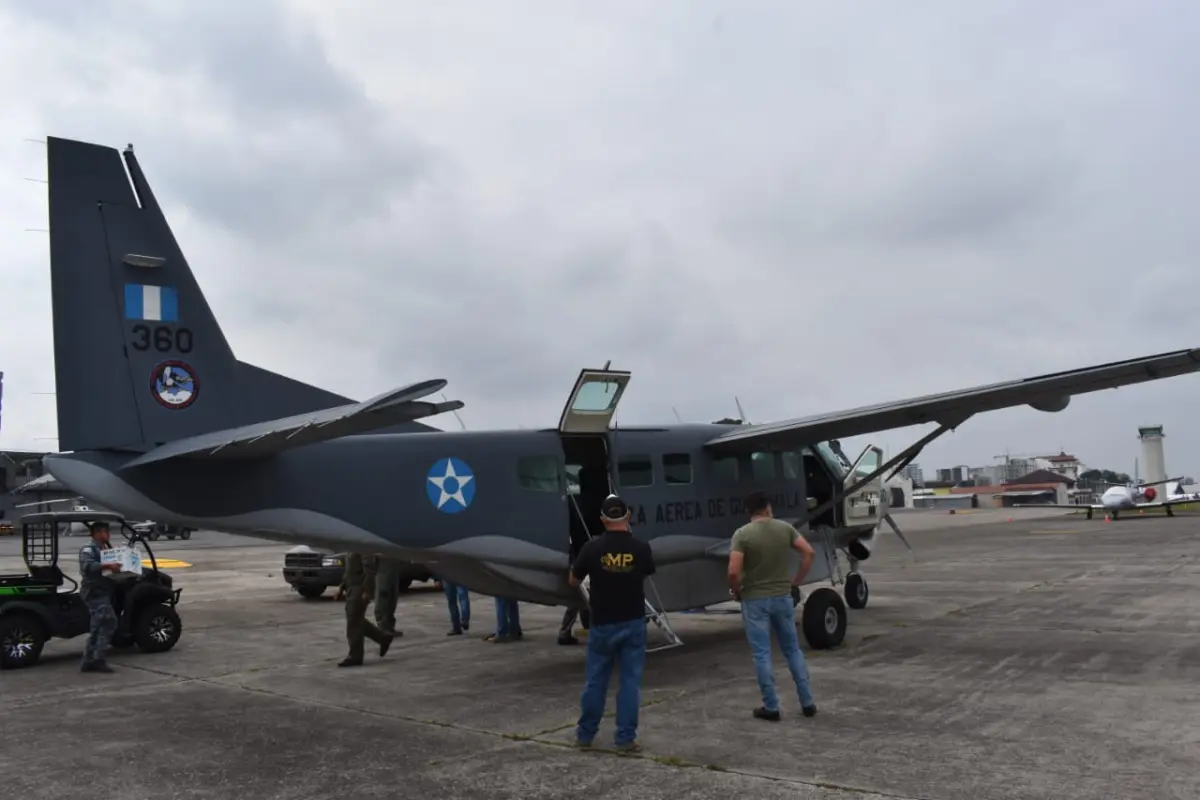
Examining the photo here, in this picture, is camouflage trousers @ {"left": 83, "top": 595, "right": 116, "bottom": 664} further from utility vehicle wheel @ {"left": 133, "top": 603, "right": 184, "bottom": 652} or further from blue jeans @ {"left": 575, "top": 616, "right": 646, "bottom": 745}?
blue jeans @ {"left": 575, "top": 616, "right": 646, "bottom": 745}

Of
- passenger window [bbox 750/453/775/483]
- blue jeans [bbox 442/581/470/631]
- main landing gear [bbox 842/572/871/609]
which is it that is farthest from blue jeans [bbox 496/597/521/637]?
main landing gear [bbox 842/572/871/609]

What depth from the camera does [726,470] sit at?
1260cm

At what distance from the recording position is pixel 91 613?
433 inches

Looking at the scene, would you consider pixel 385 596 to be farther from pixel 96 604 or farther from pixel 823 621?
pixel 823 621

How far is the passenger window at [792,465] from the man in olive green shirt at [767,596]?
5.74 m

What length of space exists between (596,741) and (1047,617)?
975 cm

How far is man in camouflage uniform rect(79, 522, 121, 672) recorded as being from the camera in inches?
432

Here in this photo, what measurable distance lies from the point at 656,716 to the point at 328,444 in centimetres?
418

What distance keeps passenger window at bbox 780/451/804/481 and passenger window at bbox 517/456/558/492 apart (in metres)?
4.33

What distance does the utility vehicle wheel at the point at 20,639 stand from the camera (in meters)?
11.4

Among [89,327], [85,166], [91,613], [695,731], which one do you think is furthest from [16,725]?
[695,731]

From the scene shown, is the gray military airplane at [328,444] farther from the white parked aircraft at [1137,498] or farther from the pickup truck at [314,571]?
the white parked aircraft at [1137,498]

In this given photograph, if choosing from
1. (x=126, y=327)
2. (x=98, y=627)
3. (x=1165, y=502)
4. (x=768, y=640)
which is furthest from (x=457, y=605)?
(x=1165, y=502)

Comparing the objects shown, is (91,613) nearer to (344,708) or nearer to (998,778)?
(344,708)
